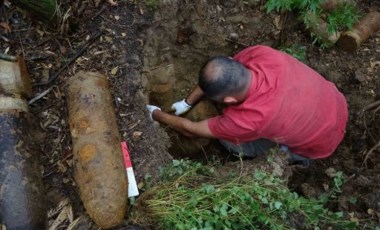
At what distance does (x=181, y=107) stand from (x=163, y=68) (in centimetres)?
37

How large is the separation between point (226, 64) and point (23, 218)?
1578 mm

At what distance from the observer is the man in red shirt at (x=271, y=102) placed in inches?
117

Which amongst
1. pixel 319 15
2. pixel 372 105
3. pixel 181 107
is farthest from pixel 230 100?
pixel 319 15

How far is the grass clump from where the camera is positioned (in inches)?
96.0

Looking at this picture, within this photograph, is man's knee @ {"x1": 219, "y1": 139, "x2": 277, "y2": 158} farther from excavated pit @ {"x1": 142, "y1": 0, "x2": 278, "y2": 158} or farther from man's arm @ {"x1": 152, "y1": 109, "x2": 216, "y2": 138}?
man's arm @ {"x1": 152, "y1": 109, "x2": 216, "y2": 138}

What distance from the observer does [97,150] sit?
2633 millimetres

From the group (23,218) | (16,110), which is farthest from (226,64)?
(23,218)

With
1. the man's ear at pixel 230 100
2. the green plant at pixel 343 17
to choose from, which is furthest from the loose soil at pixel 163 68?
the man's ear at pixel 230 100

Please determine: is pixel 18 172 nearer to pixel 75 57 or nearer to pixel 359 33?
pixel 75 57

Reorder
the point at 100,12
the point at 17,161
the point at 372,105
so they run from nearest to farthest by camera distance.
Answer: the point at 17,161 < the point at 100,12 < the point at 372,105

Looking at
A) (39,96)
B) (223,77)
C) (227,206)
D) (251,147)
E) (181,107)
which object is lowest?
(251,147)

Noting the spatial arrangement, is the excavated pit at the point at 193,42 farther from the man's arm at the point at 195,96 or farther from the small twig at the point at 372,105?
the small twig at the point at 372,105

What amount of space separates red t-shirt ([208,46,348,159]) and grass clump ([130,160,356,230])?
0.46 metres

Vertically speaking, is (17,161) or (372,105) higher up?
(17,161)
